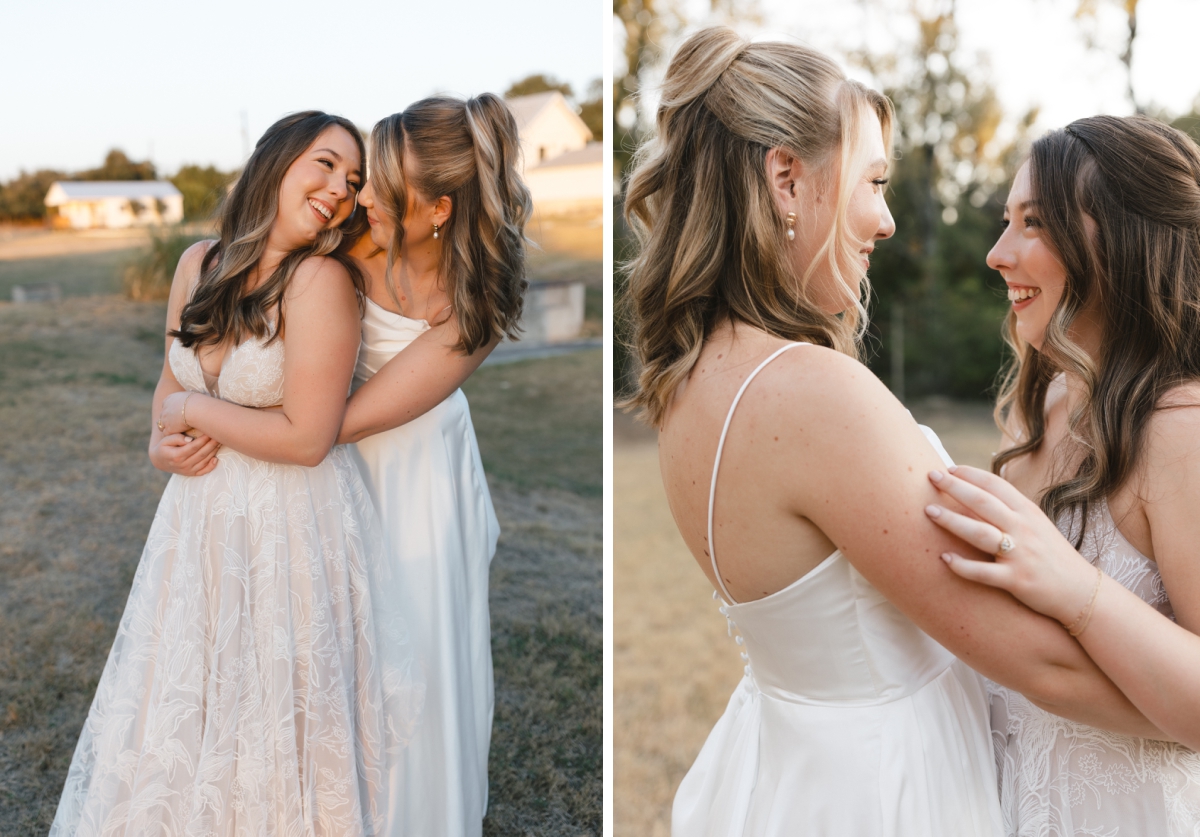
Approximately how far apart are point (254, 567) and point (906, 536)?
1.84 m

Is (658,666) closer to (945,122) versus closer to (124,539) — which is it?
(124,539)

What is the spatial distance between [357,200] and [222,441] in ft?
2.59

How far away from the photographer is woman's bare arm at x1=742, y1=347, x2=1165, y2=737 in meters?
1.38

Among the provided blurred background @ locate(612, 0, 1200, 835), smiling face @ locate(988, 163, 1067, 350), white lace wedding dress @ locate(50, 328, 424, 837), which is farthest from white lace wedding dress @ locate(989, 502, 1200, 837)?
blurred background @ locate(612, 0, 1200, 835)

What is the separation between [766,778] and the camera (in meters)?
1.79

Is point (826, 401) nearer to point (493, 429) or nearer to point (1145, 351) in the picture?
point (1145, 351)

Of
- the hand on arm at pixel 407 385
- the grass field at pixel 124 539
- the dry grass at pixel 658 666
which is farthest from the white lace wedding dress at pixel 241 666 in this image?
the dry grass at pixel 658 666

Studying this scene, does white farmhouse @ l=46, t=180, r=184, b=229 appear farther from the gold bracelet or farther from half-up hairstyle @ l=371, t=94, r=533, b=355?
the gold bracelet

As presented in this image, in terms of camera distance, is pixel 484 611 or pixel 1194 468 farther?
pixel 484 611

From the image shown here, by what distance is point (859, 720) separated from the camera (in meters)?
1.64

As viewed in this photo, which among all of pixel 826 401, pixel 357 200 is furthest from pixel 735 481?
pixel 357 200

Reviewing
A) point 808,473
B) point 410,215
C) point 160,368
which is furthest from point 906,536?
point 160,368

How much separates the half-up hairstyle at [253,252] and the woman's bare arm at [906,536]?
1.58 meters

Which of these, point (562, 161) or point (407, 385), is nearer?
point (407, 385)
